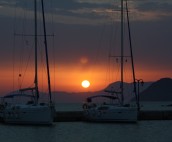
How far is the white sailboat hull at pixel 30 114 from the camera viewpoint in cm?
6675

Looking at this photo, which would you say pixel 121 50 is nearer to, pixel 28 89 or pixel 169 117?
pixel 28 89

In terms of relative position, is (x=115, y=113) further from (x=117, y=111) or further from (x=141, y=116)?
(x=141, y=116)

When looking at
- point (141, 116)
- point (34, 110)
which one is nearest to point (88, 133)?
point (34, 110)

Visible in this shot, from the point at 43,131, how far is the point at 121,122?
1364cm

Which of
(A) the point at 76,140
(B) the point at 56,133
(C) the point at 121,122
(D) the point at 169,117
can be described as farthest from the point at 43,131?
(D) the point at 169,117

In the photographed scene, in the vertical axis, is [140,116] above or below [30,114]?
above

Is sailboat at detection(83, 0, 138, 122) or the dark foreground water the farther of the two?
sailboat at detection(83, 0, 138, 122)

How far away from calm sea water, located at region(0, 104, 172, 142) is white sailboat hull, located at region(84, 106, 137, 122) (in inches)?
29.9

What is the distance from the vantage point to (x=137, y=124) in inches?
3019

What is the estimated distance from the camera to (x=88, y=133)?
6694 centimetres

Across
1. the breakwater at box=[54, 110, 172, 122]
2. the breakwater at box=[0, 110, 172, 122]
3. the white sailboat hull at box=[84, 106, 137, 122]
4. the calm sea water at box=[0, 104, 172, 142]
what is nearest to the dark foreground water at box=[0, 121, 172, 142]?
the calm sea water at box=[0, 104, 172, 142]

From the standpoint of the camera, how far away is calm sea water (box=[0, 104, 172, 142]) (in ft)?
196

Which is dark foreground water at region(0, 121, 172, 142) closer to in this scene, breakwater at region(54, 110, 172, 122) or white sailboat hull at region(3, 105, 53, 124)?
white sailboat hull at region(3, 105, 53, 124)

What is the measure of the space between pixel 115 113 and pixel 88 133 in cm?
733
